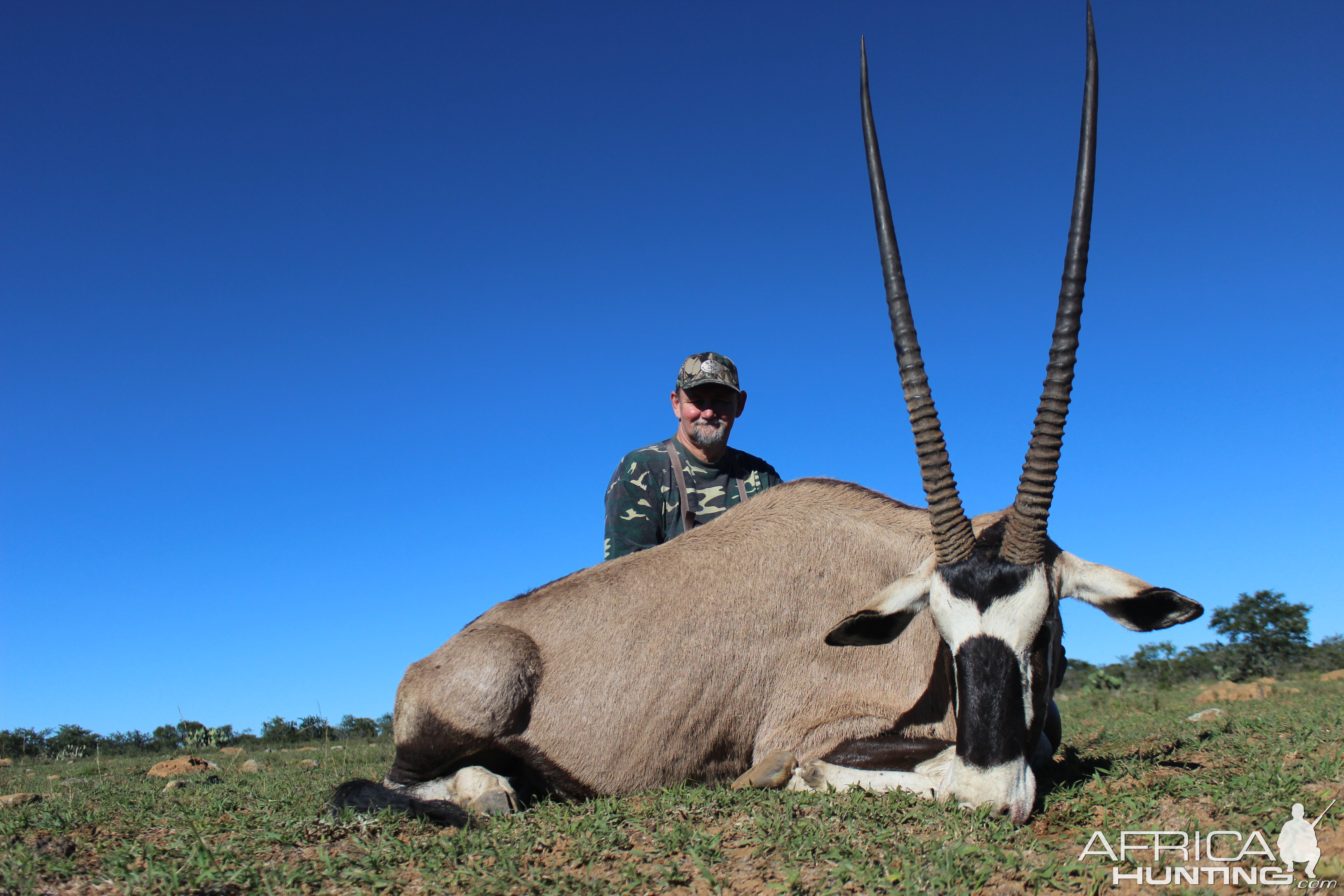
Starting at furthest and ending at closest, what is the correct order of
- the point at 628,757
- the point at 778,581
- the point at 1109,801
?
1. the point at 778,581
2. the point at 628,757
3. the point at 1109,801

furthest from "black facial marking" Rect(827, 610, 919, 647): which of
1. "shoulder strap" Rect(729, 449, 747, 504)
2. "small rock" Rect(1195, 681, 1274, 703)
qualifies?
"small rock" Rect(1195, 681, 1274, 703)

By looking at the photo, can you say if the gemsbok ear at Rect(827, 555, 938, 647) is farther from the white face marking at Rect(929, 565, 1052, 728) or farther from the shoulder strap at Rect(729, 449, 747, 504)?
the shoulder strap at Rect(729, 449, 747, 504)

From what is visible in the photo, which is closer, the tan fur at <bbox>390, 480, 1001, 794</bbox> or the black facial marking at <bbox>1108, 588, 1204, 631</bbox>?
the black facial marking at <bbox>1108, 588, 1204, 631</bbox>

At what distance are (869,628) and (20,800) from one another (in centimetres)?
555

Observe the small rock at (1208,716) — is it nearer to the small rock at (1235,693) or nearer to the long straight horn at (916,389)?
the small rock at (1235,693)

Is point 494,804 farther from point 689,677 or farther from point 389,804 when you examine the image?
point 689,677

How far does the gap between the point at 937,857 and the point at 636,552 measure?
2.95 meters

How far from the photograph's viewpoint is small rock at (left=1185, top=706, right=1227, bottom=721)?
725 centimetres

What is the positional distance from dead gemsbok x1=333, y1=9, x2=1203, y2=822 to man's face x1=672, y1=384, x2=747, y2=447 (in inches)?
100.0

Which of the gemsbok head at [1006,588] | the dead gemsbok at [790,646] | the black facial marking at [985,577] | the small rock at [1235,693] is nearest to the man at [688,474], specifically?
the dead gemsbok at [790,646]

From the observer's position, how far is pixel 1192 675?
15.5 metres

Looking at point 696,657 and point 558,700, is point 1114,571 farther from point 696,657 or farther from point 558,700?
point 558,700

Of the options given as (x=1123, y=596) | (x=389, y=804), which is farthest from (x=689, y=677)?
(x=1123, y=596)

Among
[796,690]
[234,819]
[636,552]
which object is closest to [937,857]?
[796,690]
